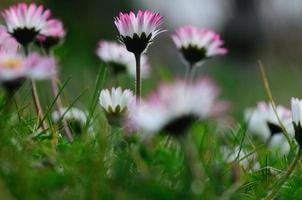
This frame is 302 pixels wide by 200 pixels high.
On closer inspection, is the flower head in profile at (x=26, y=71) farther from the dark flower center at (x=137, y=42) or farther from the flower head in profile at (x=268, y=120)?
the flower head in profile at (x=268, y=120)

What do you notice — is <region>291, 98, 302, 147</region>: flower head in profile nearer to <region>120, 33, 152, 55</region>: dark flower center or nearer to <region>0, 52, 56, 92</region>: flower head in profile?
<region>120, 33, 152, 55</region>: dark flower center

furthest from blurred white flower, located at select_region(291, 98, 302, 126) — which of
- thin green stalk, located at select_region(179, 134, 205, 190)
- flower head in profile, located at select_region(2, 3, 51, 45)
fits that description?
flower head in profile, located at select_region(2, 3, 51, 45)

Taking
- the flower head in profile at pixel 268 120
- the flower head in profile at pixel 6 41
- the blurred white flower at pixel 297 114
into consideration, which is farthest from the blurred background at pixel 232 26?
the blurred white flower at pixel 297 114

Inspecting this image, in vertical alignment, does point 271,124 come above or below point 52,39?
below

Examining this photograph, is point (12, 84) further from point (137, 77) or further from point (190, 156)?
point (137, 77)

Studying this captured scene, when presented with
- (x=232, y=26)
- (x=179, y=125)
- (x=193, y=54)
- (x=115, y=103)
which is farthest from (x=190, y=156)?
(x=232, y=26)

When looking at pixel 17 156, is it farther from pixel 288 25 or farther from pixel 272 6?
pixel 288 25
